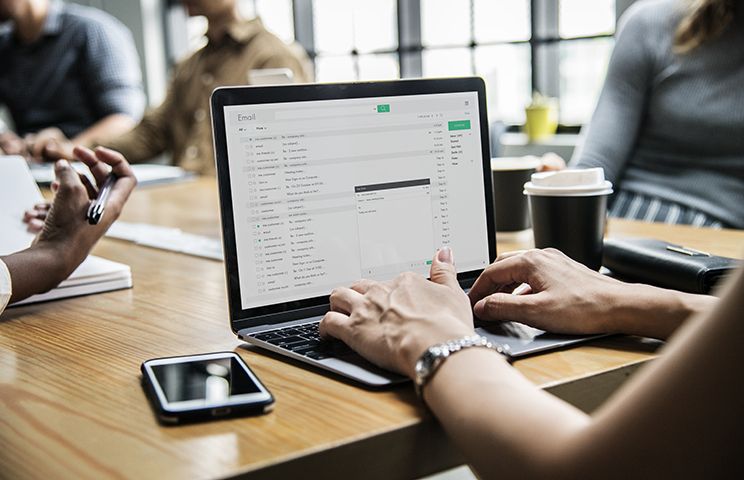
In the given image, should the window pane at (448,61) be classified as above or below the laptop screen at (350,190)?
above

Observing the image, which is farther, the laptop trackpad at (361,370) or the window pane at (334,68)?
the window pane at (334,68)

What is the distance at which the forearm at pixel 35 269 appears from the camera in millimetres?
1016

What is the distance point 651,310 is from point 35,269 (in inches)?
27.0

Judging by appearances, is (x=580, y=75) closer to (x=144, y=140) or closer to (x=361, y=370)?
(x=144, y=140)

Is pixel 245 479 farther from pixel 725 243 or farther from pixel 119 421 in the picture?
pixel 725 243

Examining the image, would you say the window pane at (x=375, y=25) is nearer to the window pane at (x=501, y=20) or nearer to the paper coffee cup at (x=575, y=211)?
the window pane at (x=501, y=20)

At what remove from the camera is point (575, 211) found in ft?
3.47

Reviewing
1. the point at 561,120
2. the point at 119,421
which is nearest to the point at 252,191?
the point at 119,421

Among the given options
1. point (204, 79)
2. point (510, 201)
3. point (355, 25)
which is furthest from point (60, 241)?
point (355, 25)

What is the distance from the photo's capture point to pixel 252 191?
0.87m

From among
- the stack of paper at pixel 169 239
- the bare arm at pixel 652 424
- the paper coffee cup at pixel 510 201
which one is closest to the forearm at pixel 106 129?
the stack of paper at pixel 169 239

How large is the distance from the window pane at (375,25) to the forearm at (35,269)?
323 centimetres

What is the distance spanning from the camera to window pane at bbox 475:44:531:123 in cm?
368

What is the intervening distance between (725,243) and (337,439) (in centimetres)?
86
